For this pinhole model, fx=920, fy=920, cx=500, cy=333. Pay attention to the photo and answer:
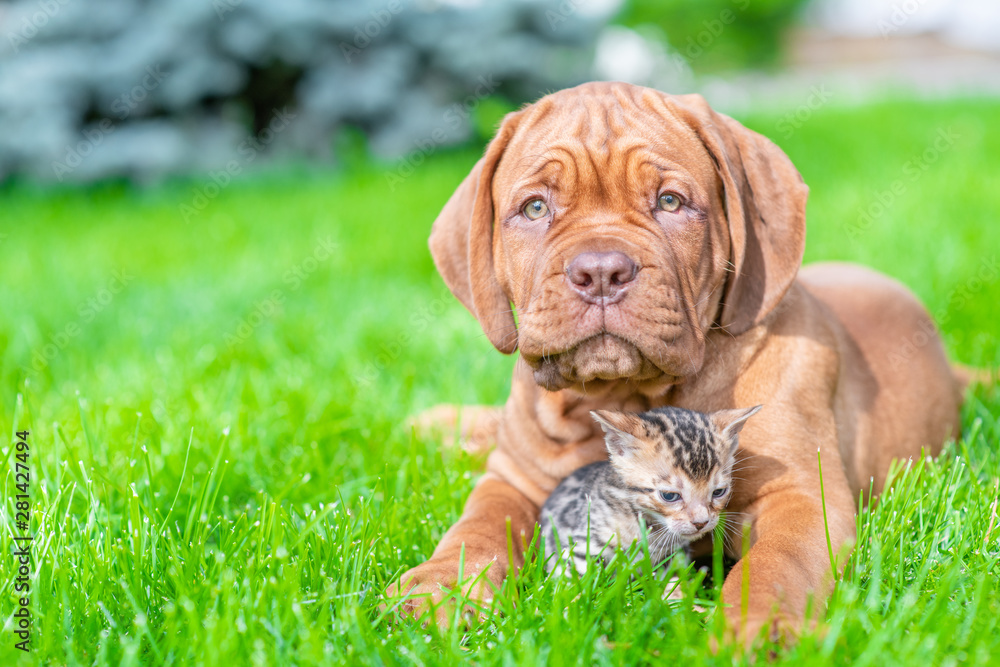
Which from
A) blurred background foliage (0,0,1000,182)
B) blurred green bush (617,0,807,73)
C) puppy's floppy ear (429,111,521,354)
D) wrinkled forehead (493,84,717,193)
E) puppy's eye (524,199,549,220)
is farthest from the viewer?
blurred green bush (617,0,807,73)

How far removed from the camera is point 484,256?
353cm

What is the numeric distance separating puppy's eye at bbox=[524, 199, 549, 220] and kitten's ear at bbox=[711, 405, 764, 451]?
3.05ft

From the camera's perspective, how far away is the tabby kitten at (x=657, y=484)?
2.89 m

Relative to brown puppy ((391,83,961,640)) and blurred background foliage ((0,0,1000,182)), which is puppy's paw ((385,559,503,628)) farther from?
blurred background foliage ((0,0,1000,182))

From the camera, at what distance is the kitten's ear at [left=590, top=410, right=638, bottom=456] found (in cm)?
292

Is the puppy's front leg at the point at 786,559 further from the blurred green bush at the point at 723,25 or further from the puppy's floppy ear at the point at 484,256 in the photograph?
the blurred green bush at the point at 723,25

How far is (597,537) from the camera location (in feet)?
9.84

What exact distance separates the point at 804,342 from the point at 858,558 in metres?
0.93

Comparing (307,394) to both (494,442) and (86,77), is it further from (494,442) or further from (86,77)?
(86,77)

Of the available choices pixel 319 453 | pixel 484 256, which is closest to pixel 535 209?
pixel 484 256

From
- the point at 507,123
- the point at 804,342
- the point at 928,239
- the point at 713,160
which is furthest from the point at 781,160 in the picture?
the point at 928,239

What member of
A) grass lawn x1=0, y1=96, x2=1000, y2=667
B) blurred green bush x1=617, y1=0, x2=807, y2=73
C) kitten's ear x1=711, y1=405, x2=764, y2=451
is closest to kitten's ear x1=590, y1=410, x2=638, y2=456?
kitten's ear x1=711, y1=405, x2=764, y2=451

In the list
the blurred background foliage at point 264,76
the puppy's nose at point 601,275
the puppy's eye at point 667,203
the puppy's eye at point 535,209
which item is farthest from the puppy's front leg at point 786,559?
the blurred background foliage at point 264,76

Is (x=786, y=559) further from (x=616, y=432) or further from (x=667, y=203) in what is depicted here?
(x=667, y=203)
